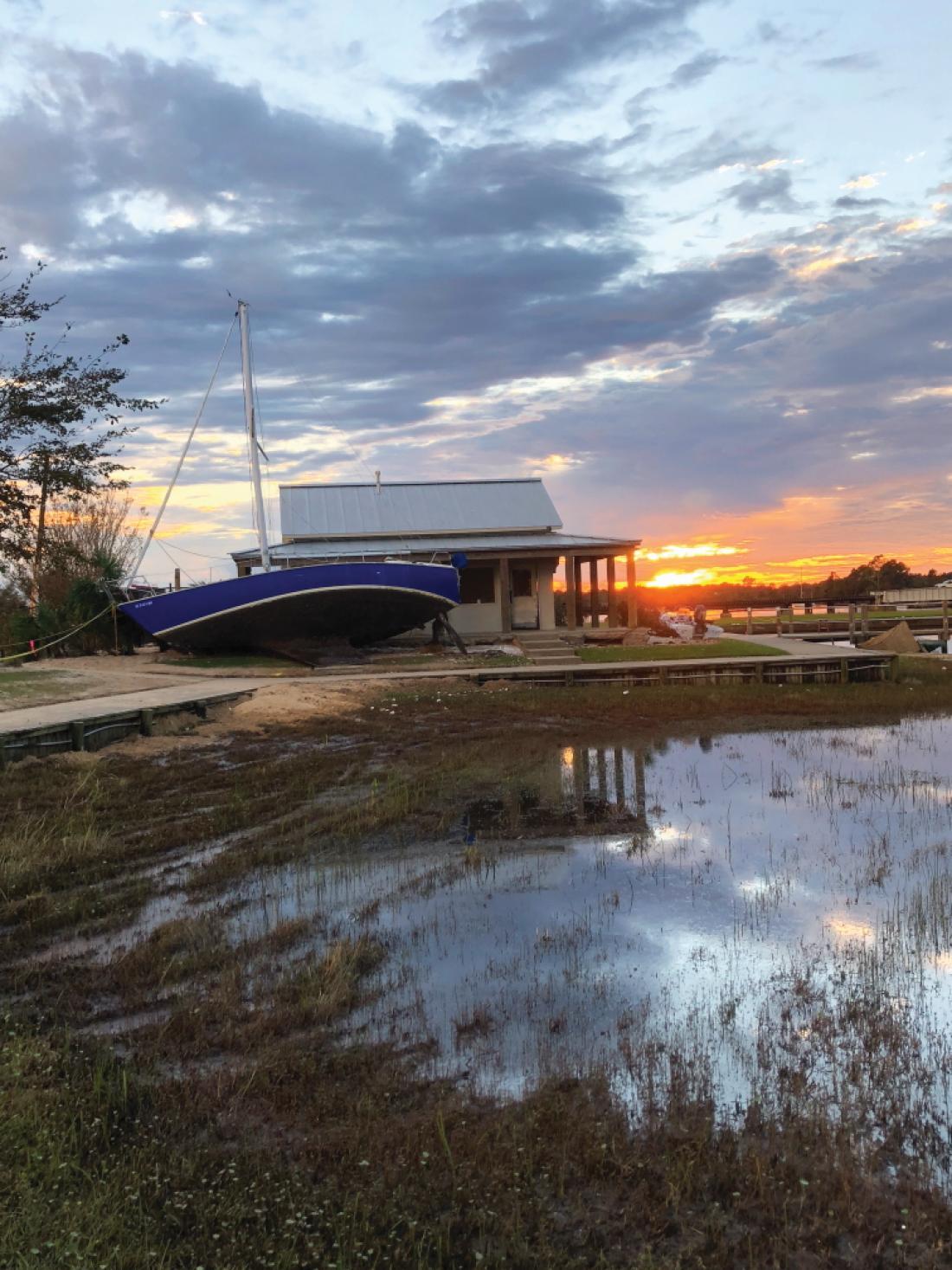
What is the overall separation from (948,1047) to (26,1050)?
430cm

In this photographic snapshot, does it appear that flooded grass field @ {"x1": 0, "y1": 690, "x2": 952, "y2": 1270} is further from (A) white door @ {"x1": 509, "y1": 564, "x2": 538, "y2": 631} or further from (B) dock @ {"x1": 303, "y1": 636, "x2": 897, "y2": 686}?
(A) white door @ {"x1": 509, "y1": 564, "x2": 538, "y2": 631}

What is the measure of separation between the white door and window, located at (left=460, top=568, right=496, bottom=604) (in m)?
0.65

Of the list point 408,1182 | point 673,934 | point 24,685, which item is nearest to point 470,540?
point 24,685

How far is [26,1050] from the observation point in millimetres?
4531

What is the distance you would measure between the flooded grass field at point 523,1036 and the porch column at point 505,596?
17312 millimetres

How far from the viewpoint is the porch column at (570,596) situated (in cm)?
2875

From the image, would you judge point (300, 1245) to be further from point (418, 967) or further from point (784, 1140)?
point (418, 967)

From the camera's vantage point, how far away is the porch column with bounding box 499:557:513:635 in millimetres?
26719

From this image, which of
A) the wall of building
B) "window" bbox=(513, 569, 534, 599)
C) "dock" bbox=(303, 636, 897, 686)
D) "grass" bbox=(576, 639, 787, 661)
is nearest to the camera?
"dock" bbox=(303, 636, 897, 686)

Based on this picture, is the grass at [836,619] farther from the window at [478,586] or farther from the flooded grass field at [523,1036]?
the flooded grass field at [523,1036]

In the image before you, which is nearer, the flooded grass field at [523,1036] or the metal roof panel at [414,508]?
the flooded grass field at [523,1036]

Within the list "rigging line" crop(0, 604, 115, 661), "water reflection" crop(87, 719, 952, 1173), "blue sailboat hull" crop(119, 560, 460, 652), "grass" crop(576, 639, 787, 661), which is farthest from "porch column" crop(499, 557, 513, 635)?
"water reflection" crop(87, 719, 952, 1173)

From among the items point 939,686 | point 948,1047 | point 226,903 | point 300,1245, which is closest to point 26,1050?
point 300,1245

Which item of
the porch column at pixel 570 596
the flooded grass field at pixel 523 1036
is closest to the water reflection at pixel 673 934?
the flooded grass field at pixel 523 1036
